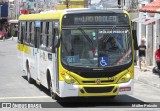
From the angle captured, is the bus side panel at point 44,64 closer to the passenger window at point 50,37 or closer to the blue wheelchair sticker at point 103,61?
the passenger window at point 50,37

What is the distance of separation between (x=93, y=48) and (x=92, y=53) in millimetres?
149

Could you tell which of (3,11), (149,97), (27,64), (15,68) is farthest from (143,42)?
(3,11)

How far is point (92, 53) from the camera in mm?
14164

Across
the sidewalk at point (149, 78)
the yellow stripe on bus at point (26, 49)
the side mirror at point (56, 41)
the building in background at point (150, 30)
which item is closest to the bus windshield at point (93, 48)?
the side mirror at point (56, 41)

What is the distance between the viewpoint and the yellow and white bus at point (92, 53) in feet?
45.8

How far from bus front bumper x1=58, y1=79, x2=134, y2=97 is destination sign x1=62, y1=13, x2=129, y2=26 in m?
1.78

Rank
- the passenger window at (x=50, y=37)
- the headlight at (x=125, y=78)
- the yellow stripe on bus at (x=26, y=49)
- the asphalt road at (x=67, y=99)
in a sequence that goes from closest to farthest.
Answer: the headlight at (x=125, y=78)
the asphalt road at (x=67, y=99)
the passenger window at (x=50, y=37)
the yellow stripe on bus at (x=26, y=49)

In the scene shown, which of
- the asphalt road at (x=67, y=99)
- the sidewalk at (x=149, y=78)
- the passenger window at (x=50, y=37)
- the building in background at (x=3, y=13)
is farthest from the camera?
the building in background at (x=3, y=13)

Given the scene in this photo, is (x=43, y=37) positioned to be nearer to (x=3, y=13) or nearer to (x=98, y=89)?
(x=98, y=89)

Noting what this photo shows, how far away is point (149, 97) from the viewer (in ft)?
55.5

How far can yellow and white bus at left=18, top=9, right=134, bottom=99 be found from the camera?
1396 cm

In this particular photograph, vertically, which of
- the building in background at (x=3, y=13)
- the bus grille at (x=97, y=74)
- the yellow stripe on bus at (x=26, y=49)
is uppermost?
the bus grille at (x=97, y=74)

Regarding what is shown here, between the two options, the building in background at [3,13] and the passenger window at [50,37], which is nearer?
the passenger window at [50,37]

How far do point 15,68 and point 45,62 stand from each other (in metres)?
12.2
